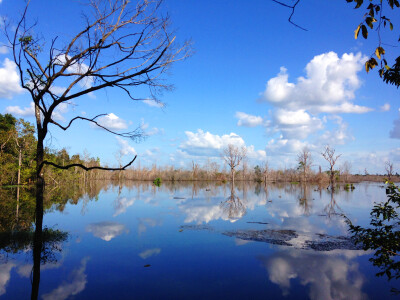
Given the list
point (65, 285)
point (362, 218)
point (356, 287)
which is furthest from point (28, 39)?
point (362, 218)

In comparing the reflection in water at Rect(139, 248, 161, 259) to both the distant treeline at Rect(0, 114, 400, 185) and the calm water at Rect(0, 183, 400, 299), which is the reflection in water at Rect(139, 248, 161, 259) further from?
the distant treeline at Rect(0, 114, 400, 185)

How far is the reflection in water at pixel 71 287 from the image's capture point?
5086 millimetres

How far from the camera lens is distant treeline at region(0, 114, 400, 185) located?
28.0 m

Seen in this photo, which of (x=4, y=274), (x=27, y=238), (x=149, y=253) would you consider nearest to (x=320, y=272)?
(x=149, y=253)

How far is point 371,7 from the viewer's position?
1.90m

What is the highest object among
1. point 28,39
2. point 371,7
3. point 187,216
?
point 28,39

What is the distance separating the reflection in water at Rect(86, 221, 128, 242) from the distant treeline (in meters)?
18.9

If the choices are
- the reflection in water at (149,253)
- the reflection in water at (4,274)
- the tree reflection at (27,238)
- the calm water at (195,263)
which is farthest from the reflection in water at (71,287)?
the reflection in water at (149,253)

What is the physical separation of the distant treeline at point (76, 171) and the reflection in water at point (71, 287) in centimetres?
2458

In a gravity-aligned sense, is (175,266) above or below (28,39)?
below

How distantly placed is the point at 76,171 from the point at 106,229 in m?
43.0

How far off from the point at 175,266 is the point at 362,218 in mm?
11451

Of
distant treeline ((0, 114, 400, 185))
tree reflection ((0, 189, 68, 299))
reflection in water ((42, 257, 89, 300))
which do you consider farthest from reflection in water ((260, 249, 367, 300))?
distant treeline ((0, 114, 400, 185))

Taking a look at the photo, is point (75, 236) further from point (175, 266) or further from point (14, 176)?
point (14, 176)
